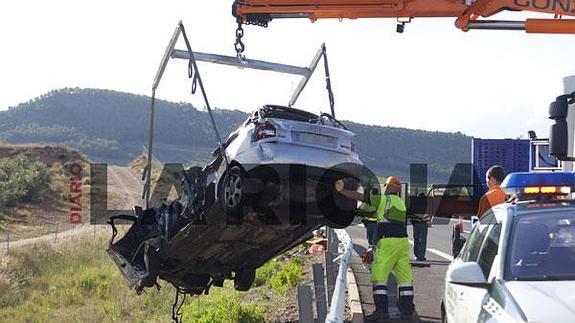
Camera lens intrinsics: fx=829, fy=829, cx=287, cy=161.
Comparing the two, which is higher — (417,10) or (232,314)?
(417,10)

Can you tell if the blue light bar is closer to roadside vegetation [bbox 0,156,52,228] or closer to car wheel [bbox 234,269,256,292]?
car wheel [bbox 234,269,256,292]

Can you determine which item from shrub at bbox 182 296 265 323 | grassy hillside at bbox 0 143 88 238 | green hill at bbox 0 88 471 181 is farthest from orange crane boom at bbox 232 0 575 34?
green hill at bbox 0 88 471 181

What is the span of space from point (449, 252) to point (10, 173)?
4444cm

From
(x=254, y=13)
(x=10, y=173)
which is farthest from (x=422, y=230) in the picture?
(x=10, y=173)

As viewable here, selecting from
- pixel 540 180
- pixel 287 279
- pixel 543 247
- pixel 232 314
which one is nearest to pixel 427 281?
pixel 287 279

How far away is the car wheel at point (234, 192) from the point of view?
8.64 meters

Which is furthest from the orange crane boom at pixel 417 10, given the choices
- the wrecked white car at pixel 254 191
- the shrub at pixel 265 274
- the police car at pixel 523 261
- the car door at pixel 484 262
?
the shrub at pixel 265 274

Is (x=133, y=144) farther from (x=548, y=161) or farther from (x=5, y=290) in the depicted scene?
(x=548, y=161)

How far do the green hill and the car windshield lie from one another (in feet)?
236

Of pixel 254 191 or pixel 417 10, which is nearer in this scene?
pixel 254 191

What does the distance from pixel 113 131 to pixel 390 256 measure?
4853 inches

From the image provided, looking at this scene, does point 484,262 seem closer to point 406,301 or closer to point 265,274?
point 406,301

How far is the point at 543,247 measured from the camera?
603cm

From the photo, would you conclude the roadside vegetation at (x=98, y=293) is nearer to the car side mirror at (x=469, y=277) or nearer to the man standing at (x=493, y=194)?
the man standing at (x=493, y=194)
